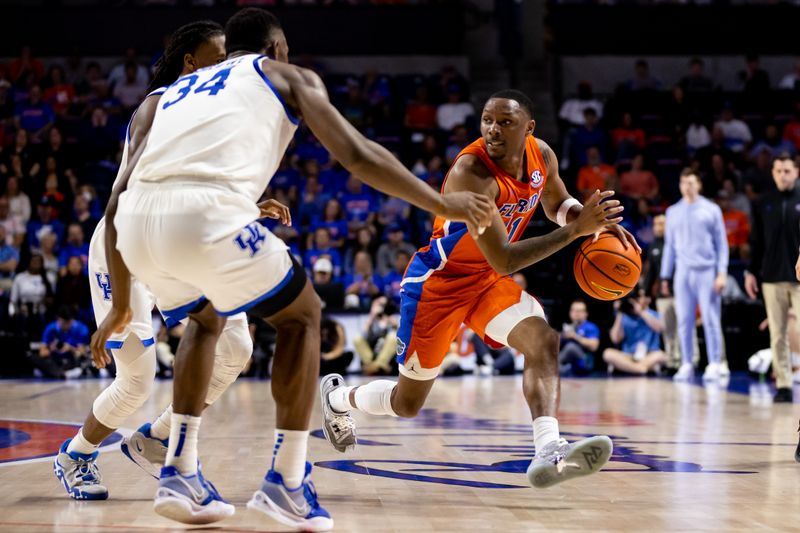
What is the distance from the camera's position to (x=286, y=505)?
134 inches

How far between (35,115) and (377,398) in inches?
462

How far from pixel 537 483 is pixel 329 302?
26.6 ft

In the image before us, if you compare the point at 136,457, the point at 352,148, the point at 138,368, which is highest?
the point at 352,148

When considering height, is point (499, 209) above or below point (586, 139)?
below

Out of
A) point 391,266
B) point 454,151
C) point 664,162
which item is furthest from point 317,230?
point 664,162

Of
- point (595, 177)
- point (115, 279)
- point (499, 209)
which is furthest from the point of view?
point (595, 177)

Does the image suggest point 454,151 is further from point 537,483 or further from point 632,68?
point 537,483

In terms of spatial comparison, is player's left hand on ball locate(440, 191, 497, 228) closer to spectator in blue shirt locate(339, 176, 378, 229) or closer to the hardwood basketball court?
the hardwood basketball court

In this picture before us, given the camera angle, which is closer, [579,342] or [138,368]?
[138,368]

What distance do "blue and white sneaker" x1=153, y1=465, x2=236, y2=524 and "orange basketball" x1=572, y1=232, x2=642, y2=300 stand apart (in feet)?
6.83

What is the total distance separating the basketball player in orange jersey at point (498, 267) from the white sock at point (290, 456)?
1.11 meters

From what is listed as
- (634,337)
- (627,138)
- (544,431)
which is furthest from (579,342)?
(544,431)

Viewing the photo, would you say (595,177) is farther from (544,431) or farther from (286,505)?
(286,505)

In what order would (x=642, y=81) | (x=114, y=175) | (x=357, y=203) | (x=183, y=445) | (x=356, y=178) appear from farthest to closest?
(x=642, y=81), (x=114, y=175), (x=357, y=203), (x=356, y=178), (x=183, y=445)
